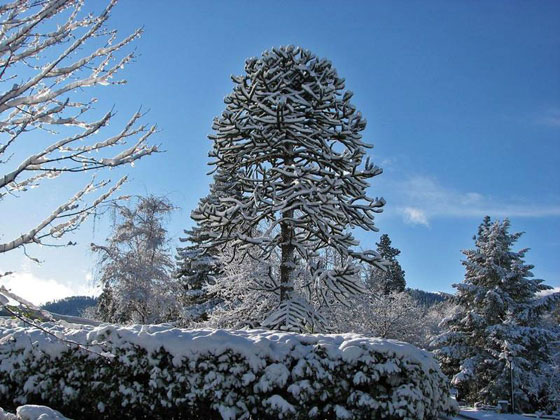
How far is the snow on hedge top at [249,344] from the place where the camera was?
570cm

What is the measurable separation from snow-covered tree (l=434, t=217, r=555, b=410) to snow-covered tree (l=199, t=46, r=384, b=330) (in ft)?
34.6

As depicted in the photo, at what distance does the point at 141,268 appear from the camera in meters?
20.9

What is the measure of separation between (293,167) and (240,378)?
6.20 meters

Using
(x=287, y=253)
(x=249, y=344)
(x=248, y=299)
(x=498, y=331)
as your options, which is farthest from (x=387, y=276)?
(x=249, y=344)

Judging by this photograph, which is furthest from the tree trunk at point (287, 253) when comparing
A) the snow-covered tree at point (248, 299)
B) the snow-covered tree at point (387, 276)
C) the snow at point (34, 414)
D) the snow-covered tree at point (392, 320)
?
the snow-covered tree at point (387, 276)

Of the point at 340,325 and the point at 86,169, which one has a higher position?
the point at 86,169

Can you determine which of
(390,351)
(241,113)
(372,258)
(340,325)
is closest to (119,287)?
(340,325)

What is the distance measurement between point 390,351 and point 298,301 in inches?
217

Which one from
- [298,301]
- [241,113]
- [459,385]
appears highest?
[241,113]

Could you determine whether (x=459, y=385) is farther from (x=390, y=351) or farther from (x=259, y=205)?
(x=390, y=351)

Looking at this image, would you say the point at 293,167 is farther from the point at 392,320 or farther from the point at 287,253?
the point at 392,320

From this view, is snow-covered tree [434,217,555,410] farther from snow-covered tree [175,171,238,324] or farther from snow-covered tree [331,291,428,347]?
snow-covered tree [175,171,238,324]

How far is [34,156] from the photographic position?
3799 mm

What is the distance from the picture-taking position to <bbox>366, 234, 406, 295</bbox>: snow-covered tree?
3328cm
